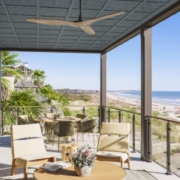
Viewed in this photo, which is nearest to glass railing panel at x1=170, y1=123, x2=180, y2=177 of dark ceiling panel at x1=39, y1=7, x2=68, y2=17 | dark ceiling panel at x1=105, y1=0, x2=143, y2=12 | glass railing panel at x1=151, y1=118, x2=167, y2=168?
glass railing panel at x1=151, y1=118, x2=167, y2=168

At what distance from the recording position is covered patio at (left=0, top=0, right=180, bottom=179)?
4324mm

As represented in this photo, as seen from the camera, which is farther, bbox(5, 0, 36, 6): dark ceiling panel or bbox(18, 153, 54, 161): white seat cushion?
bbox(18, 153, 54, 161): white seat cushion

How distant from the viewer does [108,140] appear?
16.0 ft

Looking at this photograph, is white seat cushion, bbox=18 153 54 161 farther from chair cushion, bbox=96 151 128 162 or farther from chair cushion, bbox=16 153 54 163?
chair cushion, bbox=96 151 128 162

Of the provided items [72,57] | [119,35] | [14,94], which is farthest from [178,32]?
[119,35]

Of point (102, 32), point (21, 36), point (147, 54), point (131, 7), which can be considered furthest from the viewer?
A: point (21, 36)

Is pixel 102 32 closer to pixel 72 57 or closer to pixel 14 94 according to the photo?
pixel 14 94

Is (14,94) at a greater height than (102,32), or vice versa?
(102,32)

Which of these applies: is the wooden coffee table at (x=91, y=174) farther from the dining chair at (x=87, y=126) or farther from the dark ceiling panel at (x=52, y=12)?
the dining chair at (x=87, y=126)

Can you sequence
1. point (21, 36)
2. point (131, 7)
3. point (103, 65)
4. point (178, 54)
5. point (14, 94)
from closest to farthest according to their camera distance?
point (131, 7) < point (21, 36) < point (103, 65) < point (14, 94) < point (178, 54)

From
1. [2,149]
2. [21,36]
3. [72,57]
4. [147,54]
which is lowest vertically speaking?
[2,149]

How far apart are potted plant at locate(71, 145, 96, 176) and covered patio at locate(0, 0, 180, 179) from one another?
6.31 ft

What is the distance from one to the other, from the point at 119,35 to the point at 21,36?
94.0 inches

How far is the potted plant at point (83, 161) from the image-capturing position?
9.98ft
